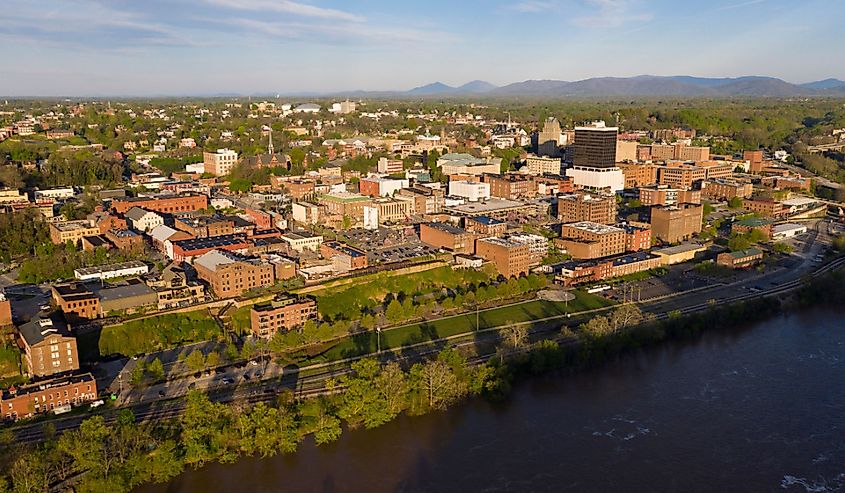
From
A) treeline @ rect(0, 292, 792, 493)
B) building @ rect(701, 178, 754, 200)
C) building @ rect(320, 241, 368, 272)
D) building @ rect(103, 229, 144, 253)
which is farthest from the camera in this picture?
building @ rect(701, 178, 754, 200)

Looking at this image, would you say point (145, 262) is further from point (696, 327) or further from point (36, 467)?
point (696, 327)

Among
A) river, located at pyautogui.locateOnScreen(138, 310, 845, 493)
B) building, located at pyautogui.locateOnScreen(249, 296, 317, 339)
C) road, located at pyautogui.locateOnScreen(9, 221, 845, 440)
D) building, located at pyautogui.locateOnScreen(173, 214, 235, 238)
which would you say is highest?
Result: building, located at pyautogui.locateOnScreen(173, 214, 235, 238)

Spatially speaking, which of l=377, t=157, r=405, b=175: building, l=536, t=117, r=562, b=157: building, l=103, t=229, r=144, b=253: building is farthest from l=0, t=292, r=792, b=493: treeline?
l=536, t=117, r=562, b=157: building

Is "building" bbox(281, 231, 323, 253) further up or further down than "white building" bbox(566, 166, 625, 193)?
further down

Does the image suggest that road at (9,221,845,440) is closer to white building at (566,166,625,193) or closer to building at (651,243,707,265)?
building at (651,243,707,265)

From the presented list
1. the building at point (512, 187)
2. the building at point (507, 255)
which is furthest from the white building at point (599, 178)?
the building at point (507, 255)

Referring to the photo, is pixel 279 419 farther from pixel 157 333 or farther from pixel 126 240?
pixel 126 240

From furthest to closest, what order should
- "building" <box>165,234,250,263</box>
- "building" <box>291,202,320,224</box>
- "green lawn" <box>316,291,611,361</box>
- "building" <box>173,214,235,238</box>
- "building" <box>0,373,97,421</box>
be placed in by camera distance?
"building" <box>291,202,320,224</box> → "building" <box>173,214,235,238</box> → "building" <box>165,234,250,263</box> → "green lawn" <box>316,291,611,361</box> → "building" <box>0,373,97,421</box>
